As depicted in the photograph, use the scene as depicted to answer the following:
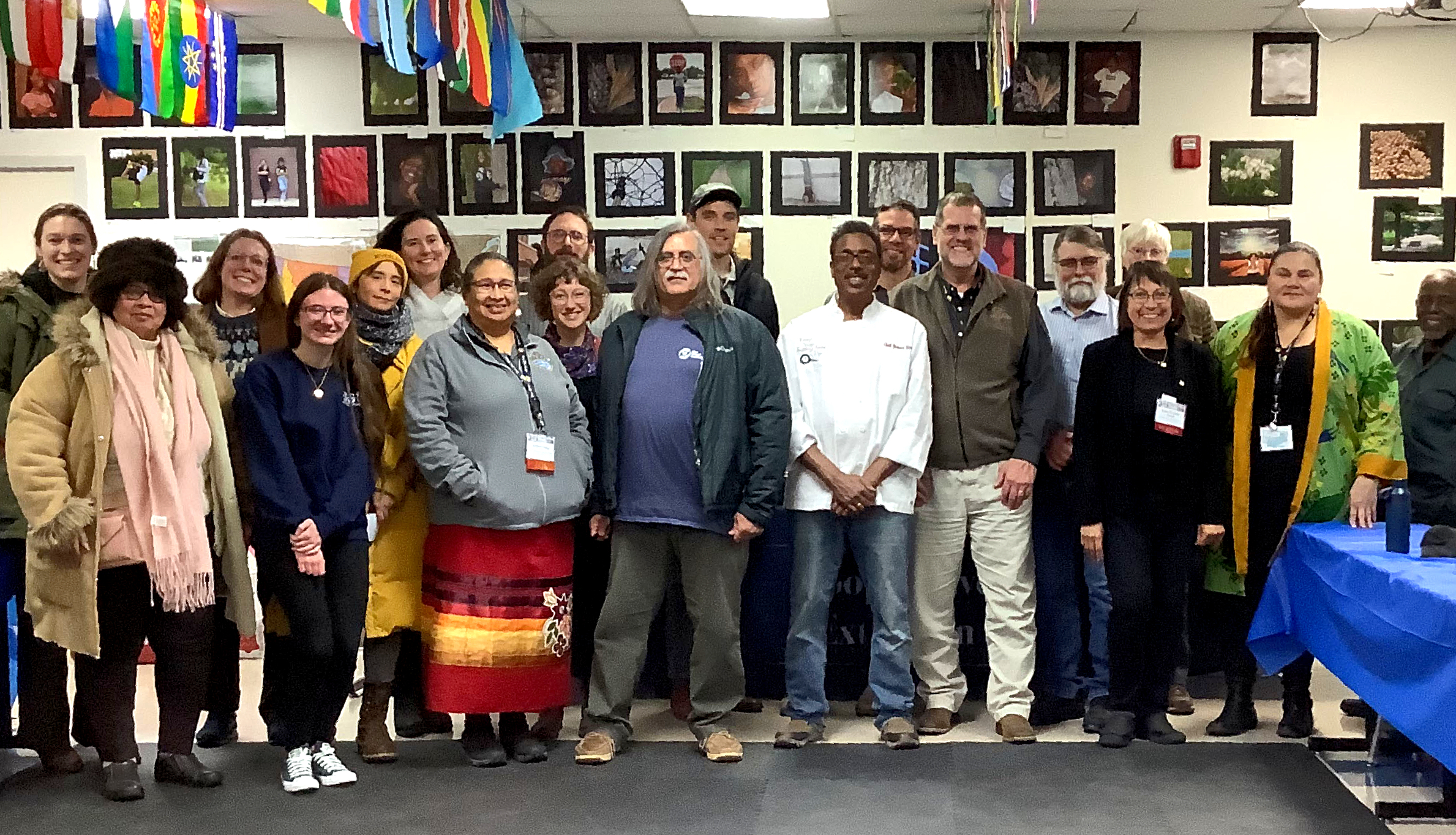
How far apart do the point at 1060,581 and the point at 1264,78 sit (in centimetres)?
356

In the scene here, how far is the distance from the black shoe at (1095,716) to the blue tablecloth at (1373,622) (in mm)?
495

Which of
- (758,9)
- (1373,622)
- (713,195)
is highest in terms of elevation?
(758,9)

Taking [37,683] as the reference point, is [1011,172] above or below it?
above

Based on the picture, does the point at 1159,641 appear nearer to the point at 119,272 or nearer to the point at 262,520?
the point at 262,520

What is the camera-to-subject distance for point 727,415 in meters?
3.91

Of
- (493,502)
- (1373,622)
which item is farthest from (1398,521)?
(493,502)

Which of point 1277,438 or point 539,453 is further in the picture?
point 1277,438

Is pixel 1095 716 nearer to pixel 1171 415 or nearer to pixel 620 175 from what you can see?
pixel 1171 415

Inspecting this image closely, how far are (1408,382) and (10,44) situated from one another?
4.35m

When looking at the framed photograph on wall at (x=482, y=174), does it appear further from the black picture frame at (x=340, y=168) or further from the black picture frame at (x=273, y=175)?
the black picture frame at (x=273, y=175)

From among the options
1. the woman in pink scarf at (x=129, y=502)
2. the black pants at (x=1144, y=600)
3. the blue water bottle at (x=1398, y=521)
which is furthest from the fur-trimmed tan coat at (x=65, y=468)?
the blue water bottle at (x=1398, y=521)

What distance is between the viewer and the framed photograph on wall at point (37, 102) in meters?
6.84

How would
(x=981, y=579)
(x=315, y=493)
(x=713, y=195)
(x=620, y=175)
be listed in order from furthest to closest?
(x=620, y=175), (x=713, y=195), (x=981, y=579), (x=315, y=493)

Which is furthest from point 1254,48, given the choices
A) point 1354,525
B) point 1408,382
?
point 1354,525
